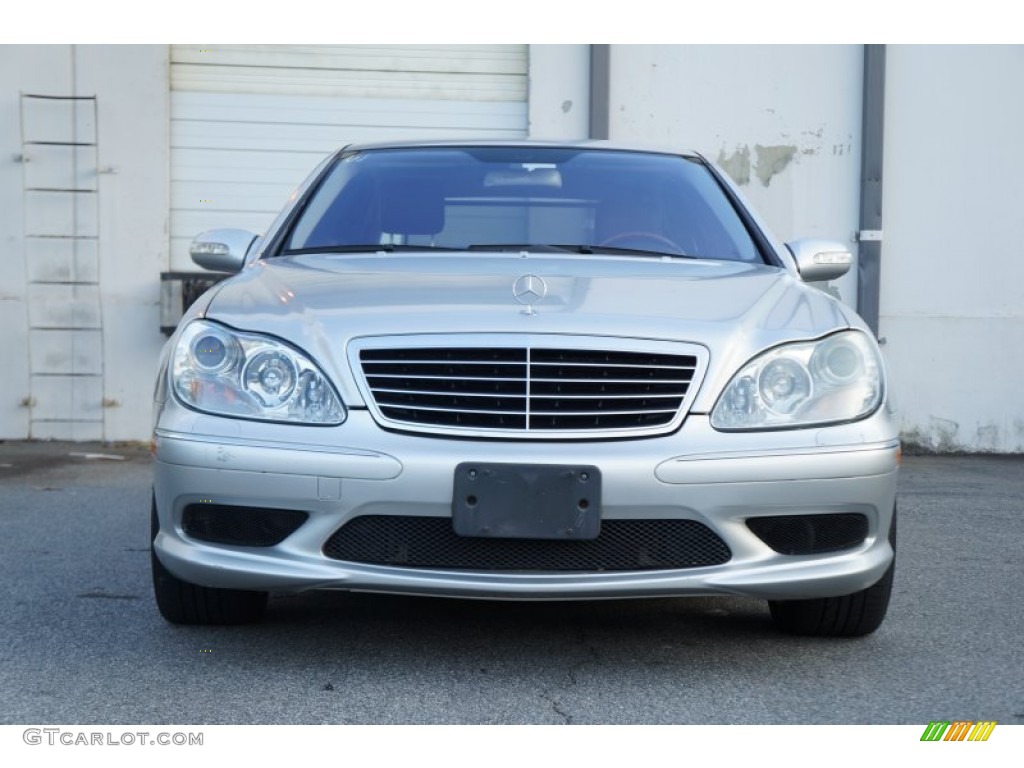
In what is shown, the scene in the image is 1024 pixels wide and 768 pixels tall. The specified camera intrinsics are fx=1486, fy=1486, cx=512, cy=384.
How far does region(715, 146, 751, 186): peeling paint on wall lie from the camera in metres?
9.36

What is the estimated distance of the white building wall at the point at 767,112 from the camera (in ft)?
30.7

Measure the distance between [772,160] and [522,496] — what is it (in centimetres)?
644

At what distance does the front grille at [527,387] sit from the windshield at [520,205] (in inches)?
38.3

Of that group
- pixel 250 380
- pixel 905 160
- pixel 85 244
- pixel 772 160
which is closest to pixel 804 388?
pixel 250 380

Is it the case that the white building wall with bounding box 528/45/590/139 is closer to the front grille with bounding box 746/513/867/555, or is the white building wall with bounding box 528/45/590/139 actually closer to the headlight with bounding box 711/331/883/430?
the headlight with bounding box 711/331/883/430

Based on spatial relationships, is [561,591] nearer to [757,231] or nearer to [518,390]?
[518,390]

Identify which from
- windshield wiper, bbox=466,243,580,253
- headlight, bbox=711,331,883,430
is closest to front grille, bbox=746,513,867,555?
headlight, bbox=711,331,883,430

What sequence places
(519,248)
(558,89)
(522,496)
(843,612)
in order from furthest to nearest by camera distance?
(558,89)
(519,248)
(843,612)
(522,496)

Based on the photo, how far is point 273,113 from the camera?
9.23 m

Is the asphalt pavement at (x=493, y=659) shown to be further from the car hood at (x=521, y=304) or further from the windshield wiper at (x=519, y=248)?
the windshield wiper at (x=519, y=248)

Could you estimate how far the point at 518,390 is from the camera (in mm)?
3500

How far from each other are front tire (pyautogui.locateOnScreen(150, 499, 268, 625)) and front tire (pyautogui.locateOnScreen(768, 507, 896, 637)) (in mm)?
1453

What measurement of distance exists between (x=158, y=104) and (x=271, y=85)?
2.29 ft

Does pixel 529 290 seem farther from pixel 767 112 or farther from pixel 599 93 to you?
pixel 767 112
